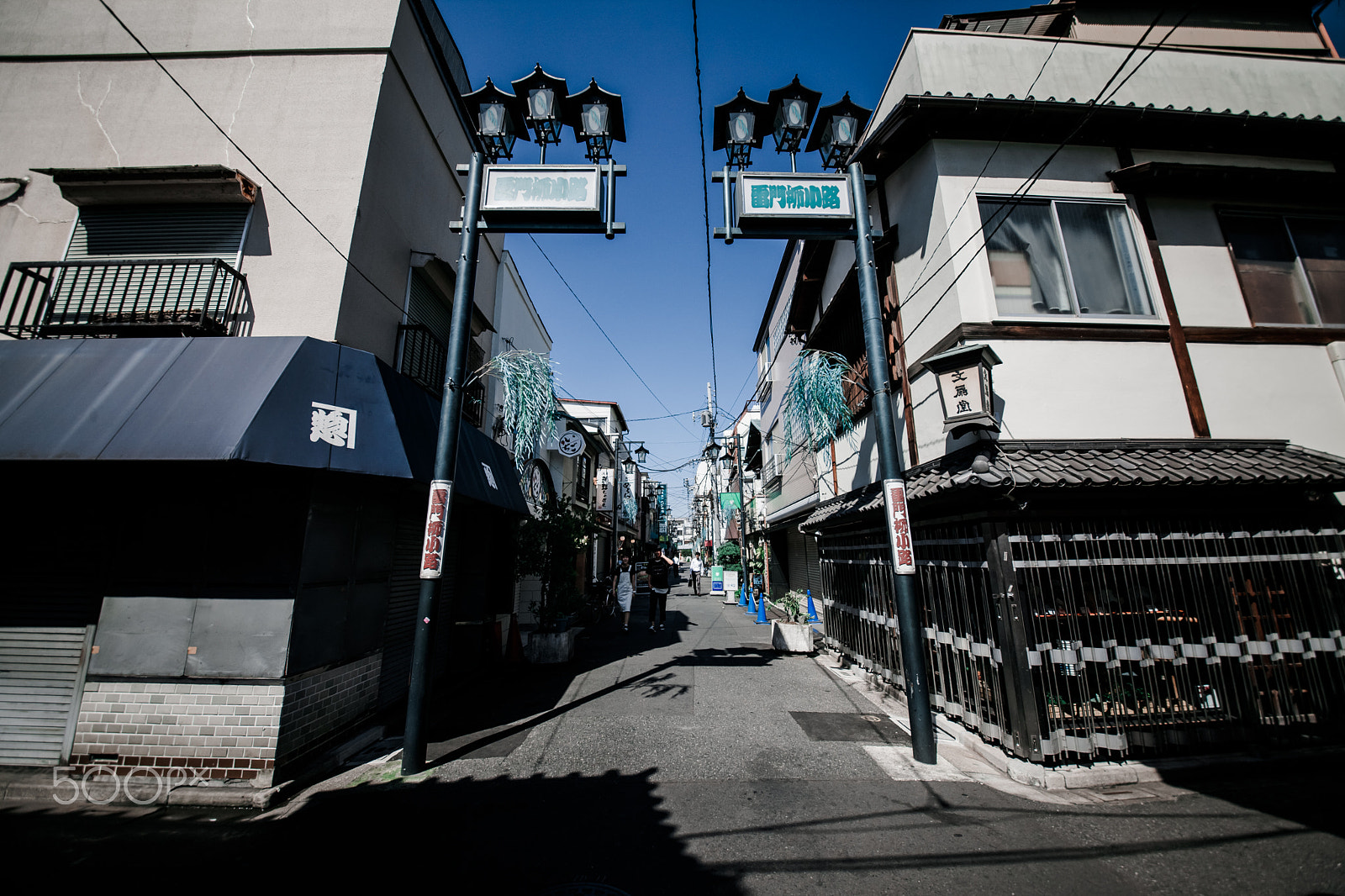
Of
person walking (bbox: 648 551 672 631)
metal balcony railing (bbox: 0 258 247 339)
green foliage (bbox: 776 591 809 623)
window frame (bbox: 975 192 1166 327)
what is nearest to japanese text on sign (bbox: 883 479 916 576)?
window frame (bbox: 975 192 1166 327)

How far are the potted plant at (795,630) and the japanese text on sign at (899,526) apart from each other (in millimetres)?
6156

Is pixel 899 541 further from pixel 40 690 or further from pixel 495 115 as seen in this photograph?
pixel 40 690

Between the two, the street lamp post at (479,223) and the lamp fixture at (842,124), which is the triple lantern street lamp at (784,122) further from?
the street lamp post at (479,223)

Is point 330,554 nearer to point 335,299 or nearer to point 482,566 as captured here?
point 335,299

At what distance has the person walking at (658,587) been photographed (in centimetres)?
1453

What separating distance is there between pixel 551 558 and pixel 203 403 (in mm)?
6904

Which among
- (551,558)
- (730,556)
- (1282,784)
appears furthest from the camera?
(730,556)

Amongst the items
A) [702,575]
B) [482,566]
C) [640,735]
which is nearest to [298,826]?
[640,735]

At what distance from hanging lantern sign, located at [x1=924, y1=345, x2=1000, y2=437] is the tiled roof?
0.97 feet

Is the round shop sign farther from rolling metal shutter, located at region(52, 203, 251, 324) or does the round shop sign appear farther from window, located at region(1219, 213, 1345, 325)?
window, located at region(1219, 213, 1345, 325)

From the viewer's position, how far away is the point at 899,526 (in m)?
5.48

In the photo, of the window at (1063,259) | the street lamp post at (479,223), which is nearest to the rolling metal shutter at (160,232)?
the street lamp post at (479,223)

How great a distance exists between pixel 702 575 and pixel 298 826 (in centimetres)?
4387

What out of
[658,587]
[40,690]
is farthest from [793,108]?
[658,587]
